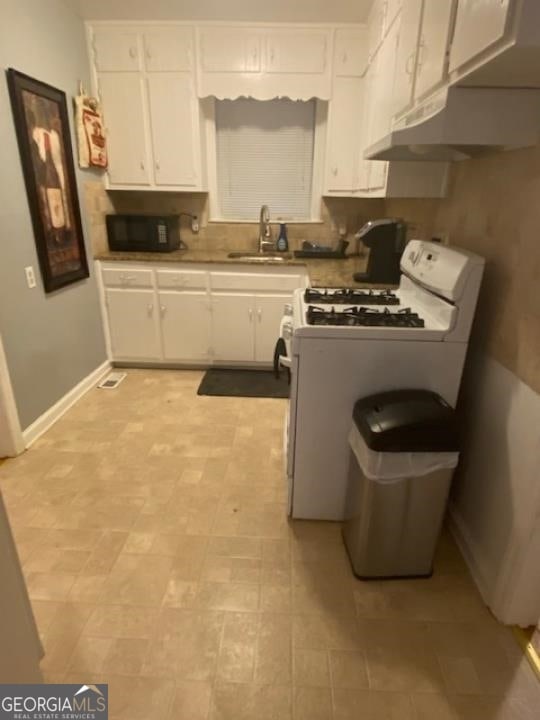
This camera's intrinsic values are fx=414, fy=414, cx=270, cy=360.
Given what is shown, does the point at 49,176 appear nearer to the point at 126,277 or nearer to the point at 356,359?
the point at 126,277

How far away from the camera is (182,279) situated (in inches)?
128

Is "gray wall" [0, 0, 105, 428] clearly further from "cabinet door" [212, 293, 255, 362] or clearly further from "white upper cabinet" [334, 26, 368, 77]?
"white upper cabinet" [334, 26, 368, 77]

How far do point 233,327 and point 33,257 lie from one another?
1.47 meters

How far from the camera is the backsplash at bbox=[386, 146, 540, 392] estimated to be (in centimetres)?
136

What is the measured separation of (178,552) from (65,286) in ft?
6.43

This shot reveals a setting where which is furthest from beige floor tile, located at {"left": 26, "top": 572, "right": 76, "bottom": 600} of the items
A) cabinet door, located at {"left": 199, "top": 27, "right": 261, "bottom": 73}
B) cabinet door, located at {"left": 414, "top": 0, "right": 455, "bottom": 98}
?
cabinet door, located at {"left": 199, "top": 27, "right": 261, "bottom": 73}

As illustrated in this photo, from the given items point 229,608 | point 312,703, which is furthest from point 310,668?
point 229,608

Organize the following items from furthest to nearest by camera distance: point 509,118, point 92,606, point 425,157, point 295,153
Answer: point 295,153, point 425,157, point 92,606, point 509,118

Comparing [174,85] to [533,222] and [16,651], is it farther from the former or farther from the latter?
[16,651]

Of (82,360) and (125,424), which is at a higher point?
(82,360)

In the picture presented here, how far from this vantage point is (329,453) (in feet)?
6.01

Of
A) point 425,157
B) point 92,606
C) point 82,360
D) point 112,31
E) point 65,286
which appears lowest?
point 92,606

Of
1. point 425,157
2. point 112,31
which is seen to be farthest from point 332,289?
point 112,31

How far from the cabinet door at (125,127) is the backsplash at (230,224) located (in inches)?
12.7
